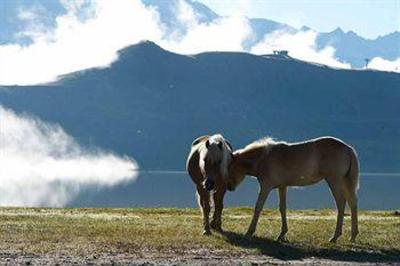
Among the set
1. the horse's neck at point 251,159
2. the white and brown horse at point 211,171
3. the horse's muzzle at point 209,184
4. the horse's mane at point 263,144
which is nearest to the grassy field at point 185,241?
the white and brown horse at point 211,171

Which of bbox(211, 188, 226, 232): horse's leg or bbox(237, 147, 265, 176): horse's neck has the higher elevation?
bbox(237, 147, 265, 176): horse's neck

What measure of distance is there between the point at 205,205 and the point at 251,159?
6.71ft

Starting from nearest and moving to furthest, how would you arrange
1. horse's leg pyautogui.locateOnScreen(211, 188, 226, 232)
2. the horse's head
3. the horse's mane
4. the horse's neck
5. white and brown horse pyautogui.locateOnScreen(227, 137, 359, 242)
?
the horse's head, white and brown horse pyautogui.locateOnScreen(227, 137, 359, 242), the horse's neck, the horse's mane, horse's leg pyautogui.locateOnScreen(211, 188, 226, 232)

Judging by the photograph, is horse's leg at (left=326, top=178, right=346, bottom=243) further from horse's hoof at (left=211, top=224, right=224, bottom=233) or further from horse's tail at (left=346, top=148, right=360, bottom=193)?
horse's hoof at (left=211, top=224, right=224, bottom=233)

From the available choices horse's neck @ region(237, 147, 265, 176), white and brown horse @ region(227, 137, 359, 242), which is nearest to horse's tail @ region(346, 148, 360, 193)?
white and brown horse @ region(227, 137, 359, 242)

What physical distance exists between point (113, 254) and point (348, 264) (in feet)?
18.0

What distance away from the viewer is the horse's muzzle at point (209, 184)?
71.2 ft

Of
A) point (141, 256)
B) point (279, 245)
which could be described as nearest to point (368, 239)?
point (279, 245)

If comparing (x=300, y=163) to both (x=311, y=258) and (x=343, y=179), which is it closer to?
(x=343, y=179)

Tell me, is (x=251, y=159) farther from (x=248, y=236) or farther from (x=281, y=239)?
(x=281, y=239)

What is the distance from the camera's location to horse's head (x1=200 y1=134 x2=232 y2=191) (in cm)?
2192

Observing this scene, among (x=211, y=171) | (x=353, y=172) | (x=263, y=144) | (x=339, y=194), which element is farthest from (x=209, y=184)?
(x=353, y=172)

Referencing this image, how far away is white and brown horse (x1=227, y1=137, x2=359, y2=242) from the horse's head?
2.80ft

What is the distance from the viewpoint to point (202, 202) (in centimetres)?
2383
